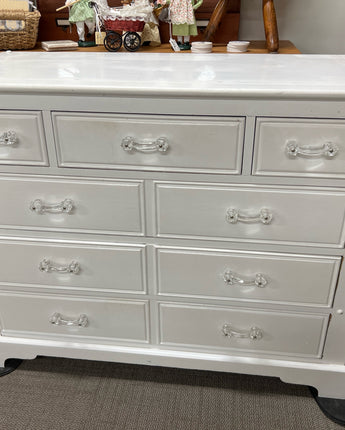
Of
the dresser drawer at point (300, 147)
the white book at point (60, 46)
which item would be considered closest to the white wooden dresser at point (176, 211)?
the dresser drawer at point (300, 147)

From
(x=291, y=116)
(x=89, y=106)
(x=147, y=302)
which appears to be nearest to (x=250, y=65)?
(x=291, y=116)

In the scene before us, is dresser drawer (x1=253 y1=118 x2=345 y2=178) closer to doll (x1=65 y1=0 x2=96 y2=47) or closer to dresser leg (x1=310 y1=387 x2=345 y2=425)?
dresser leg (x1=310 y1=387 x2=345 y2=425)

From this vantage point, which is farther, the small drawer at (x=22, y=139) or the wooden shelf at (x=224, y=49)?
the wooden shelf at (x=224, y=49)

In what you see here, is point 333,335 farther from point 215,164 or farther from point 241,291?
point 215,164

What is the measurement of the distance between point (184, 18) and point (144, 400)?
4.11ft

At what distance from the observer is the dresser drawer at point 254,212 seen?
99 cm

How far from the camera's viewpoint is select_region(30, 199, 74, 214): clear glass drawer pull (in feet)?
3.50

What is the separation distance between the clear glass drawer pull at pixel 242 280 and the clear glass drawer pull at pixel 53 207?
45 centimetres

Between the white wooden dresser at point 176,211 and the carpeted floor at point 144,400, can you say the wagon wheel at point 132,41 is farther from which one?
the carpeted floor at point 144,400

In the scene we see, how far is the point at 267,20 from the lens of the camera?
1380 mm

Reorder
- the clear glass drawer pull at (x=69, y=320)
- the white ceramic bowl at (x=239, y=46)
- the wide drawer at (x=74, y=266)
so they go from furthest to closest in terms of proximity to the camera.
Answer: the white ceramic bowl at (x=239, y=46)
the clear glass drawer pull at (x=69, y=320)
the wide drawer at (x=74, y=266)

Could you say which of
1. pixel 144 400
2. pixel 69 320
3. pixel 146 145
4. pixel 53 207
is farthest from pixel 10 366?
pixel 146 145

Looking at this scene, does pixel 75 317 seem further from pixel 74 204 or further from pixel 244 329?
pixel 244 329

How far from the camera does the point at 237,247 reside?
3.54 ft
